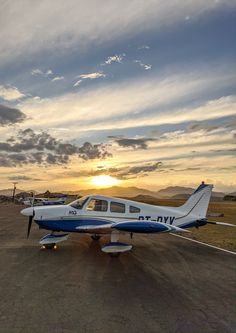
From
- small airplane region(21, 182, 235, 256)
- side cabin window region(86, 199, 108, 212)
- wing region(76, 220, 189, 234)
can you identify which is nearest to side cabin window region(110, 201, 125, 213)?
small airplane region(21, 182, 235, 256)

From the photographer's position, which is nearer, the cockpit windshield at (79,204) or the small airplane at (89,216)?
the small airplane at (89,216)

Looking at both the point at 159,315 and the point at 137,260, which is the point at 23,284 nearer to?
the point at 159,315

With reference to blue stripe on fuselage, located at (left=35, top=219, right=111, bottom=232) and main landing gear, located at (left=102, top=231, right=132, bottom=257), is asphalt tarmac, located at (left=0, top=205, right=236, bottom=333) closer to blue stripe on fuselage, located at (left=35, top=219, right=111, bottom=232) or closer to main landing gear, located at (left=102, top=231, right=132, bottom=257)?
main landing gear, located at (left=102, top=231, right=132, bottom=257)

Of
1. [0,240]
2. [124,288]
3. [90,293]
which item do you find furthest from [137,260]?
[0,240]

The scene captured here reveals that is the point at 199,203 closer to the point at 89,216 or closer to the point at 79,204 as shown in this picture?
the point at 89,216

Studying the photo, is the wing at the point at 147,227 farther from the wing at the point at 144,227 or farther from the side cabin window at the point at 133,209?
the side cabin window at the point at 133,209

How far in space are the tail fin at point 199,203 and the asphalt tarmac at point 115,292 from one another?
11.6 feet

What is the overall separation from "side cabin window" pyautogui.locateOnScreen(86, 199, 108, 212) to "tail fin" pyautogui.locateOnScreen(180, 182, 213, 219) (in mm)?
4950

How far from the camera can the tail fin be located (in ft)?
61.2

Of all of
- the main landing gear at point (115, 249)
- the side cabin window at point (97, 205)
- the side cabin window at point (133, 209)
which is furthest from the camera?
the side cabin window at point (133, 209)

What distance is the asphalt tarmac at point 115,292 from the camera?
22.5 ft

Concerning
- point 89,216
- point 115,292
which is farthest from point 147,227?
point 115,292

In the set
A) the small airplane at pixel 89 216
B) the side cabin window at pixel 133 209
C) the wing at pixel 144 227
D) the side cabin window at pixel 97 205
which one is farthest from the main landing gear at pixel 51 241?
the side cabin window at pixel 133 209

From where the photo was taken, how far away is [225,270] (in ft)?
39.7
